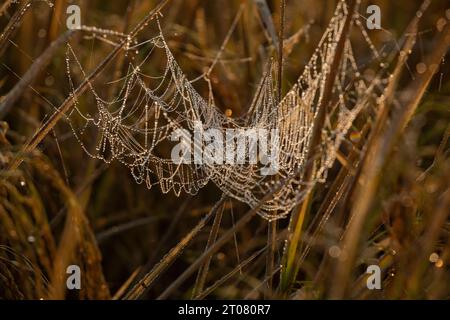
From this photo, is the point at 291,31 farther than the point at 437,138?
Yes

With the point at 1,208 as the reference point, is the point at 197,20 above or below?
above

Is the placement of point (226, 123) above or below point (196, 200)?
above

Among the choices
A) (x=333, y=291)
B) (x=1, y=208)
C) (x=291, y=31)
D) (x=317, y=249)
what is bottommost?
(x=317, y=249)

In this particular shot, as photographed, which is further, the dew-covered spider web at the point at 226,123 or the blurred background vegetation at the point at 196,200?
the dew-covered spider web at the point at 226,123

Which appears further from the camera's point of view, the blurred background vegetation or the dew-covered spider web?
the dew-covered spider web
